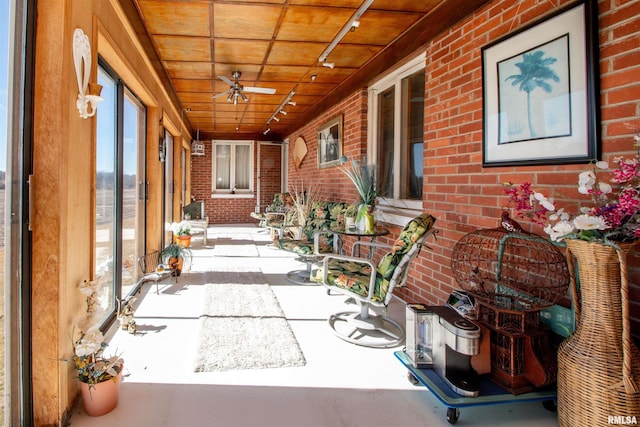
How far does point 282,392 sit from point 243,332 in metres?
0.88

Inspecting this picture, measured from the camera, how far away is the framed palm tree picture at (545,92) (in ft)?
6.44

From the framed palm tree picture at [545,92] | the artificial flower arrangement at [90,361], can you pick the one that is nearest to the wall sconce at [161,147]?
the artificial flower arrangement at [90,361]

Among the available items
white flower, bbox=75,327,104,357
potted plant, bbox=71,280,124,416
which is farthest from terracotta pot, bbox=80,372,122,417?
white flower, bbox=75,327,104,357

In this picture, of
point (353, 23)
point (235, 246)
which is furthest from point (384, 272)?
point (235, 246)

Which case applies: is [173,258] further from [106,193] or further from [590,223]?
[590,223]

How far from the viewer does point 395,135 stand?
4332 mm

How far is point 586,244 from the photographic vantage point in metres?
1.64

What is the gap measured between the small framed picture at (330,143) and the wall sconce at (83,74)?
3897 millimetres

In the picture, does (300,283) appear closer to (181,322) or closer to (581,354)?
(181,322)

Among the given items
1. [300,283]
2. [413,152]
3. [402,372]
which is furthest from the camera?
[300,283]

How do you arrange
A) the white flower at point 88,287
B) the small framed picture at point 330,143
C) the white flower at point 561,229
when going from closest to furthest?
the white flower at point 561,229, the white flower at point 88,287, the small framed picture at point 330,143

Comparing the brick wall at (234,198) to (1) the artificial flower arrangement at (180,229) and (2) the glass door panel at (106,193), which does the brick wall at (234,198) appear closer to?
(1) the artificial flower arrangement at (180,229)

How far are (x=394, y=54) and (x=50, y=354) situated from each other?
12.1 ft

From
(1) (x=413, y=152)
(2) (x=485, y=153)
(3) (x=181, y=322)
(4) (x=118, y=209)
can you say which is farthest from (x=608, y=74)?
(4) (x=118, y=209)
